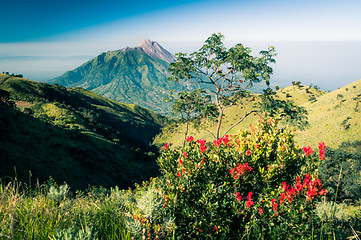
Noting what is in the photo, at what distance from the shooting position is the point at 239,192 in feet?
16.3

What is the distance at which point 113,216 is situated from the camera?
4223 millimetres

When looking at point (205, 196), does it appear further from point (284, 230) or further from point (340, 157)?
point (340, 157)

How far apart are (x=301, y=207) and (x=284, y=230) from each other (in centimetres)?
63

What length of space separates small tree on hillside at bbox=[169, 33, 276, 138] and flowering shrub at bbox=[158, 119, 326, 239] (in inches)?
305

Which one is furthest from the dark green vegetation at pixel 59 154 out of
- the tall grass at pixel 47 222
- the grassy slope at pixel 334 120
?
the grassy slope at pixel 334 120

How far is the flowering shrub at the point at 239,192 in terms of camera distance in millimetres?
4195

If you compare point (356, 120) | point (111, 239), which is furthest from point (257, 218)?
point (356, 120)

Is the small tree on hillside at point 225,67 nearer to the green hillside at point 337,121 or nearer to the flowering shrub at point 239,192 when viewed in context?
the flowering shrub at point 239,192

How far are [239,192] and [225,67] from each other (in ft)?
40.1

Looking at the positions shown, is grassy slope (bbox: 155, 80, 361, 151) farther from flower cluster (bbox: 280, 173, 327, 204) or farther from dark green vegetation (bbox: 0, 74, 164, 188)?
flower cluster (bbox: 280, 173, 327, 204)

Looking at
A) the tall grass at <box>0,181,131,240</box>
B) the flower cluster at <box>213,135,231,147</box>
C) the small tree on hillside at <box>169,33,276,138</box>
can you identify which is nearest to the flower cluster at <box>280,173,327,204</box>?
the flower cluster at <box>213,135,231,147</box>

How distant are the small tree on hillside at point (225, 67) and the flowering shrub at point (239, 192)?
305 inches

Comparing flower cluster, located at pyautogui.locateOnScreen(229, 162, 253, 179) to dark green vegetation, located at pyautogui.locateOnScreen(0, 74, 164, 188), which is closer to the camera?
flower cluster, located at pyautogui.locateOnScreen(229, 162, 253, 179)

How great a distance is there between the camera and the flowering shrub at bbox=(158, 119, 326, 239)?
4.20m
